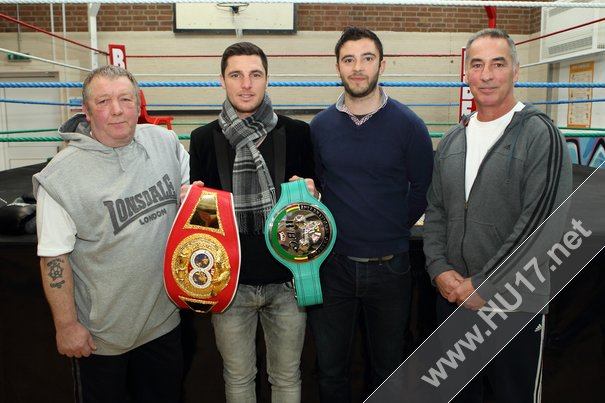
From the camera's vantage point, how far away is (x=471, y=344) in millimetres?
1335

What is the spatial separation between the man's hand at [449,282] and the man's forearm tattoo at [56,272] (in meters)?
0.94

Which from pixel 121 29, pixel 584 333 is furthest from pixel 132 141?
pixel 121 29

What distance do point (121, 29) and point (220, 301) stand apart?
5.34m

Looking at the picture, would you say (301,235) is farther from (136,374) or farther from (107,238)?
(136,374)

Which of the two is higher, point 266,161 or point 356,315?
point 266,161

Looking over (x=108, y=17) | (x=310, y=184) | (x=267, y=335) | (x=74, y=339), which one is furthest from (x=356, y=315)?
(x=108, y=17)

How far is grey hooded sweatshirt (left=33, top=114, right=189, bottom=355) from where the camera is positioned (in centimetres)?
120

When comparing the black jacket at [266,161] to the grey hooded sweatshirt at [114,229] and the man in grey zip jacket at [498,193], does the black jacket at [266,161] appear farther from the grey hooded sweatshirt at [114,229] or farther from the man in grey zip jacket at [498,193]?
the man in grey zip jacket at [498,193]

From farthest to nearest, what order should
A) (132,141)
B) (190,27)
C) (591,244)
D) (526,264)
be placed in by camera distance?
(190,27), (591,244), (132,141), (526,264)

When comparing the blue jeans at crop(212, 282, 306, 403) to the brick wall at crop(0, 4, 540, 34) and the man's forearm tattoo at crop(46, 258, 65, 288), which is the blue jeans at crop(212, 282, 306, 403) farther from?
the brick wall at crop(0, 4, 540, 34)

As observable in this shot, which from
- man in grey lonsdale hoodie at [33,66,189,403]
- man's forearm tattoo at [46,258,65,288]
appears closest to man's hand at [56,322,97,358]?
man in grey lonsdale hoodie at [33,66,189,403]

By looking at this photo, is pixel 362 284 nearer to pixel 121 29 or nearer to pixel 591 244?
pixel 591 244

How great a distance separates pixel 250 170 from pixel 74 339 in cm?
60

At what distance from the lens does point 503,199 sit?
1.22 m
